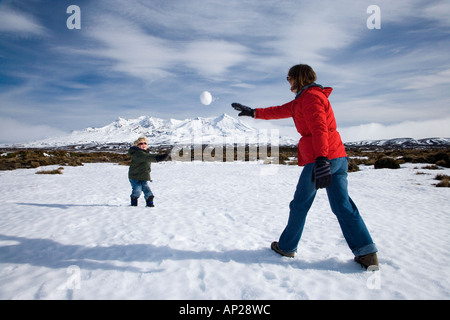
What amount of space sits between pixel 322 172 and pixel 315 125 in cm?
45

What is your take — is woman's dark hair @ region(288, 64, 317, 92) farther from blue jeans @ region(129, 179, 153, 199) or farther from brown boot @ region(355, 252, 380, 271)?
blue jeans @ region(129, 179, 153, 199)

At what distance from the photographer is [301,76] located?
8.05 ft

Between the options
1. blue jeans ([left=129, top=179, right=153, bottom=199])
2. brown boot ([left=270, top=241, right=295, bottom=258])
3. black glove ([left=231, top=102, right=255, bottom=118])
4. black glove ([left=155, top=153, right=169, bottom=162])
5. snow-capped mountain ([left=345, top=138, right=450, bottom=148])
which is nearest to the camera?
brown boot ([left=270, top=241, right=295, bottom=258])

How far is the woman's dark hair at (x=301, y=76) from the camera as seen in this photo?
2441mm

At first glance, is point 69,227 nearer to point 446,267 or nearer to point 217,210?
point 217,210

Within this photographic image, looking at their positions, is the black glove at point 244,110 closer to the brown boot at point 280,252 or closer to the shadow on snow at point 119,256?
the brown boot at point 280,252

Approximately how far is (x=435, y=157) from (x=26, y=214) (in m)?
27.1

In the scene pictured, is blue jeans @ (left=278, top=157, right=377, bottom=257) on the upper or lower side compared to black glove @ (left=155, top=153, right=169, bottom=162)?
lower

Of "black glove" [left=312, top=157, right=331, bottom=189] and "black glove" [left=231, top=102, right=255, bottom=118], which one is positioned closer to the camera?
"black glove" [left=312, top=157, right=331, bottom=189]

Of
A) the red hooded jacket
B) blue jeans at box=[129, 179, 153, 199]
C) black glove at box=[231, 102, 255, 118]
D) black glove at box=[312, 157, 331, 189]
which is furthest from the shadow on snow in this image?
blue jeans at box=[129, 179, 153, 199]

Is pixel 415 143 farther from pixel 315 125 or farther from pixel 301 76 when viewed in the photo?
pixel 315 125

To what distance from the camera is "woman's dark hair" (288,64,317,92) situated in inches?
96.1

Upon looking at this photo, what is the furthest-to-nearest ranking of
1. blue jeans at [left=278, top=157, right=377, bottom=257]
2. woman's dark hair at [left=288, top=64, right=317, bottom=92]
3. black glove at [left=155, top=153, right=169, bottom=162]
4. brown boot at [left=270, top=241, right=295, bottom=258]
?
black glove at [left=155, top=153, right=169, bottom=162]
brown boot at [left=270, top=241, right=295, bottom=258]
woman's dark hair at [left=288, top=64, right=317, bottom=92]
blue jeans at [left=278, top=157, right=377, bottom=257]
